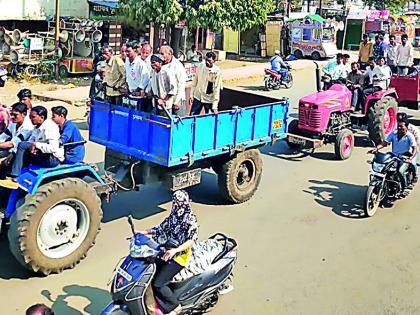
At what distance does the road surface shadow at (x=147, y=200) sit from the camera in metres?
7.89

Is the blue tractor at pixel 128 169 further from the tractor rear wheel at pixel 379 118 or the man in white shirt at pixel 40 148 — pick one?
the tractor rear wheel at pixel 379 118

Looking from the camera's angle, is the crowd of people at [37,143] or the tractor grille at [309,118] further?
the tractor grille at [309,118]

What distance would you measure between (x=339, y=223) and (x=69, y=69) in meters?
13.6

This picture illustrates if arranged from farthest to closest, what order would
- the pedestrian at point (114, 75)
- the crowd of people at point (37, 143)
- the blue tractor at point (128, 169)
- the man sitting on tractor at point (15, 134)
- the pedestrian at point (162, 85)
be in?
1. the pedestrian at point (114, 75)
2. the pedestrian at point (162, 85)
3. the man sitting on tractor at point (15, 134)
4. the crowd of people at point (37, 143)
5. the blue tractor at point (128, 169)

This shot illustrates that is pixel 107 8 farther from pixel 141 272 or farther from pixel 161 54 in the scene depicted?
pixel 141 272

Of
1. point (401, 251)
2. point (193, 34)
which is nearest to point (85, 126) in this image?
point (401, 251)

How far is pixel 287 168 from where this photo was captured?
1051 centimetres

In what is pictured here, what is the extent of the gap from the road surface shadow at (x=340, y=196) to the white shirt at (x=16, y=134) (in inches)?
177

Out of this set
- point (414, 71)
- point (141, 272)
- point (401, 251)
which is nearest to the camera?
point (141, 272)

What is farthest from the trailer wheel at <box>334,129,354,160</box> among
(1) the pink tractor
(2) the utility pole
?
(2) the utility pole

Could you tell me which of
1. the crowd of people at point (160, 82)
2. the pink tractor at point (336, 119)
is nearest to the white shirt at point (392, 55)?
the pink tractor at point (336, 119)

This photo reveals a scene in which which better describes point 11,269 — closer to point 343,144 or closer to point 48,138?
point 48,138

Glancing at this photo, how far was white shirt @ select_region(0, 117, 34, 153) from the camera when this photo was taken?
6.31 meters

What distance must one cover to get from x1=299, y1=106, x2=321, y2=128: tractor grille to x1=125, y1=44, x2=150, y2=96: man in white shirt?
381cm
